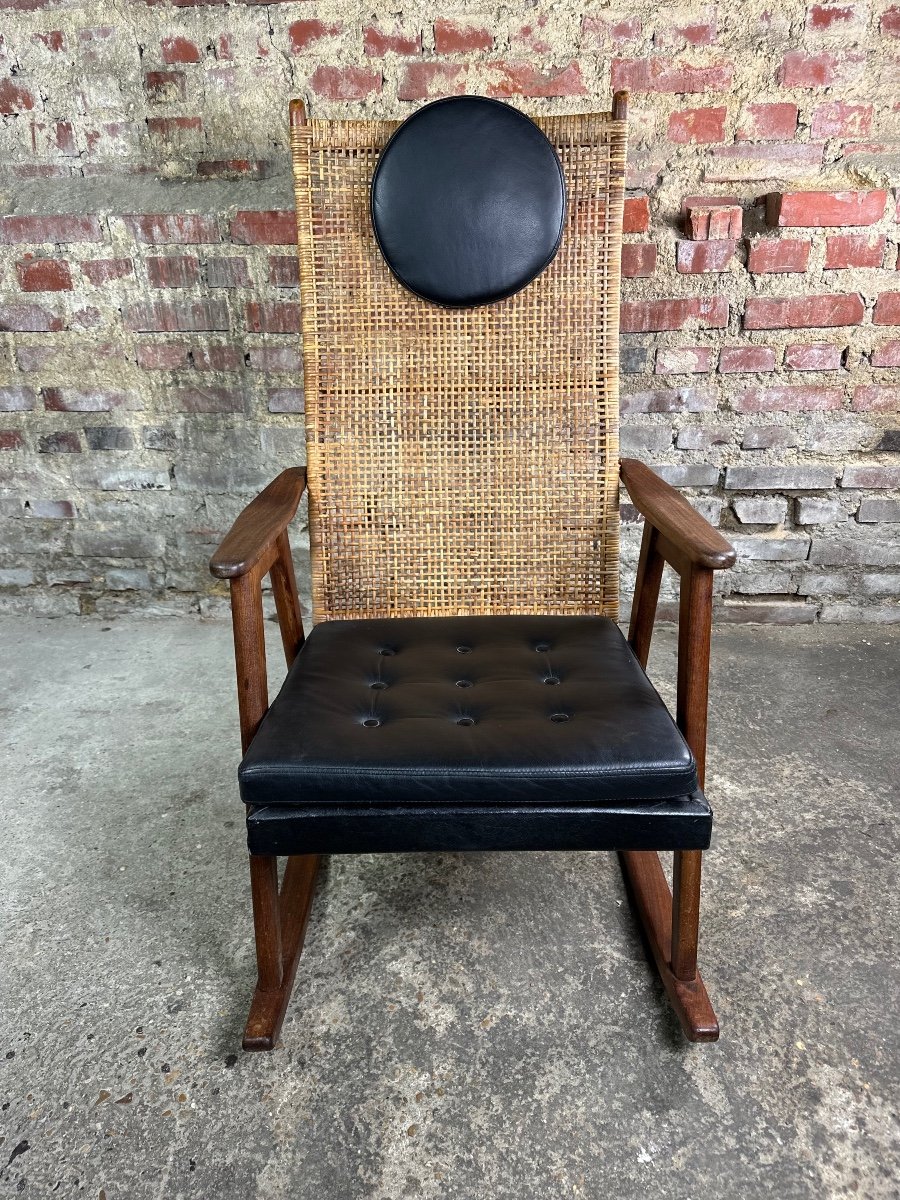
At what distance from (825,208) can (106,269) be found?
168cm

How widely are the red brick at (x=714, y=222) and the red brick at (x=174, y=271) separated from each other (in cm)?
116

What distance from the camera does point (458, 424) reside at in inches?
60.7

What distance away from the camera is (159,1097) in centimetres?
106

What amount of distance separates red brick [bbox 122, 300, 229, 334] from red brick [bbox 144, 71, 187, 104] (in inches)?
17.3

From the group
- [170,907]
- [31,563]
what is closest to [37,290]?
[31,563]

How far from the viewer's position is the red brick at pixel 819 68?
72.7 inches

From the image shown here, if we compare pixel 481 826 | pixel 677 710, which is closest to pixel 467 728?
pixel 481 826

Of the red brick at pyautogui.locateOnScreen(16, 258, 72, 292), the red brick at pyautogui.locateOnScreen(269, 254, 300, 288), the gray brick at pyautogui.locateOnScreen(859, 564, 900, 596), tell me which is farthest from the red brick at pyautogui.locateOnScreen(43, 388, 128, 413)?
the gray brick at pyautogui.locateOnScreen(859, 564, 900, 596)

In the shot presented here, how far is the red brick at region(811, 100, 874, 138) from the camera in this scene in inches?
73.7

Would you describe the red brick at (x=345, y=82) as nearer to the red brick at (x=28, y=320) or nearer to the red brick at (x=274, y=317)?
the red brick at (x=274, y=317)

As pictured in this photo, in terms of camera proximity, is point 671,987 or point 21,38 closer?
point 671,987

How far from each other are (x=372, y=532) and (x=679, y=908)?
806 millimetres

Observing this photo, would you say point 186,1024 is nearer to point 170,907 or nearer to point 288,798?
point 170,907

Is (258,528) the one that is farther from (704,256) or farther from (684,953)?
(704,256)
